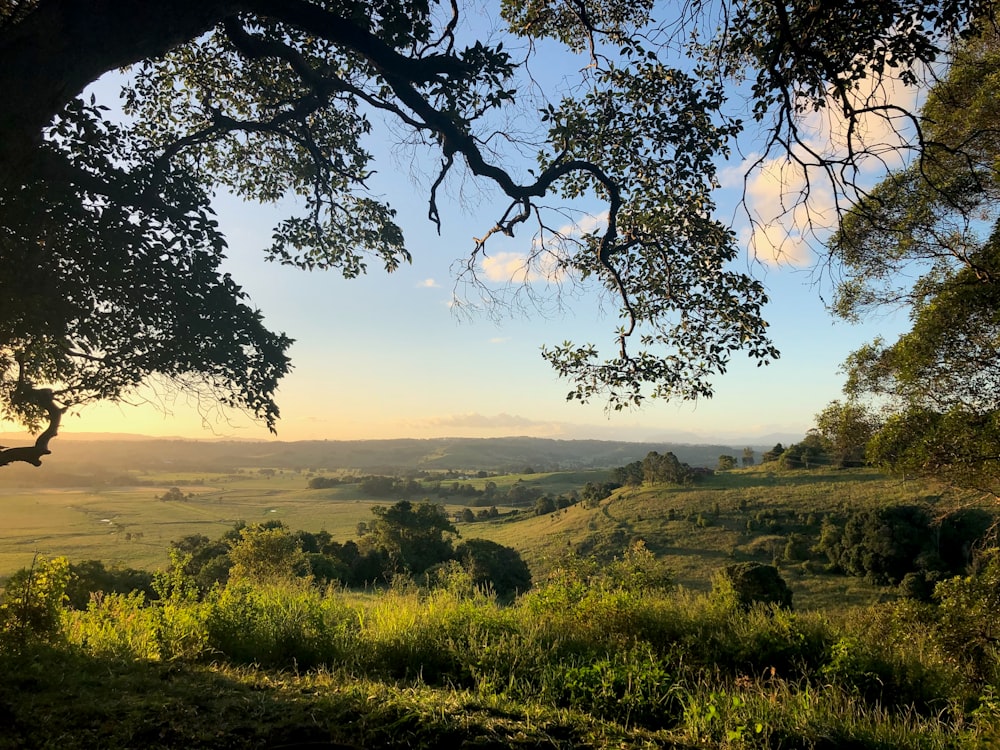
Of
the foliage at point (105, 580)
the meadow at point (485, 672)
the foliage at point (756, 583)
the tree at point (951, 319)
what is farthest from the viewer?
the foliage at point (105, 580)

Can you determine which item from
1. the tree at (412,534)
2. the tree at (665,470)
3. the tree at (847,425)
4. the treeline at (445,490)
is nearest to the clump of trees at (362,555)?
the tree at (412,534)

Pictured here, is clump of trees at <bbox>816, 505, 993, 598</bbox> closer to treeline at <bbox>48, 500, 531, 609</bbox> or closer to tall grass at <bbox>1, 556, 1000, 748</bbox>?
treeline at <bbox>48, 500, 531, 609</bbox>

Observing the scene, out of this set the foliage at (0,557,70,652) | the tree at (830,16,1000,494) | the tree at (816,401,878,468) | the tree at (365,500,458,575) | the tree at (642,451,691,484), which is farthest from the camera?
the tree at (642,451,691,484)

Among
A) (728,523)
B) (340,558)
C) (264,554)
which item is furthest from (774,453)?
(264,554)

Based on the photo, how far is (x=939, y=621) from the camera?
282 inches

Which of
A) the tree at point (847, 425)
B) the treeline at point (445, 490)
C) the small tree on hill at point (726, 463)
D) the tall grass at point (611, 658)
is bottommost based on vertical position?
the treeline at point (445, 490)

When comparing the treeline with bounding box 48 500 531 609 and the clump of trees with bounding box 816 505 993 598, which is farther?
the clump of trees with bounding box 816 505 993 598

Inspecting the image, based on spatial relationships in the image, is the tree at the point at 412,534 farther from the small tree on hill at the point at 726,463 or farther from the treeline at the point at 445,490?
the treeline at the point at 445,490

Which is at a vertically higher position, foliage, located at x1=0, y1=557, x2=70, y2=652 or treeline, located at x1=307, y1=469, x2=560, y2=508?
foliage, located at x1=0, y1=557, x2=70, y2=652

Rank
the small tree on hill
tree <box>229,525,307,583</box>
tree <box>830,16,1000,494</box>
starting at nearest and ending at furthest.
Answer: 1. tree <box>830,16,1000,494</box>
2. tree <box>229,525,307,583</box>
3. the small tree on hill

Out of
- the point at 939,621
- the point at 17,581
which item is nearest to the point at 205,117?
the point at 17,581

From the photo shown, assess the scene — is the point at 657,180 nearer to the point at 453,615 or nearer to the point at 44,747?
A: the point at 453,615

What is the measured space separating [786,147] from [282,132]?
5444 millimetres

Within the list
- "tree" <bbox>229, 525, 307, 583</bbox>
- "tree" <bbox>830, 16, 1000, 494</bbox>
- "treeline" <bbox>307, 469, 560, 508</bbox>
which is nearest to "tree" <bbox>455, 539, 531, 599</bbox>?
"tree" <bbox>229, 525, 307, 583</bbox>
